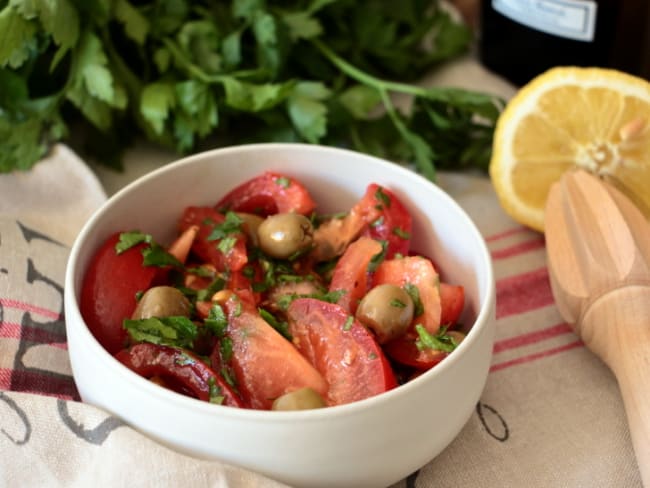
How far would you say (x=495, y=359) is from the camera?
96 centimetres

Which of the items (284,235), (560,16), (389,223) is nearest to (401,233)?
(389,223)

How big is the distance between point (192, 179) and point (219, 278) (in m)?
0.16

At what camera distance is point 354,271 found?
34.5 inches

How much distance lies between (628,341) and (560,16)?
23.0 inches

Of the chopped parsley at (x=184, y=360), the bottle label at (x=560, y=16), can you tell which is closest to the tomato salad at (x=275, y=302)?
the chopped parsley at (x=184, y=360)

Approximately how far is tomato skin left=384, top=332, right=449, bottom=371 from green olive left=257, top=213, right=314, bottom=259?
152 mm

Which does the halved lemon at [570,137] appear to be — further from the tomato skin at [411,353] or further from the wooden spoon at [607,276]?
the tomato skin at [411,353]

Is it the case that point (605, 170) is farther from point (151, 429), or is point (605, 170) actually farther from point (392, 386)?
point (151, 429)

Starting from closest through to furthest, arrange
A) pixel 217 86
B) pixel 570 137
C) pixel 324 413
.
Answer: pixel 324 413, pixel 570 137, pixel 217 86

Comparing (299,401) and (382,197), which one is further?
(382,197)

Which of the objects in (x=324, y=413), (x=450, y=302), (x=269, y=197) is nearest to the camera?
(x=324, y=413)

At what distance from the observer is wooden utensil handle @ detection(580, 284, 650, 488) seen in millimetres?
814

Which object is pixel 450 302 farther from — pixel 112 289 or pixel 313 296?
pixel 112 289

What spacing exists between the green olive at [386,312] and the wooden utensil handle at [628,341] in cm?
22
